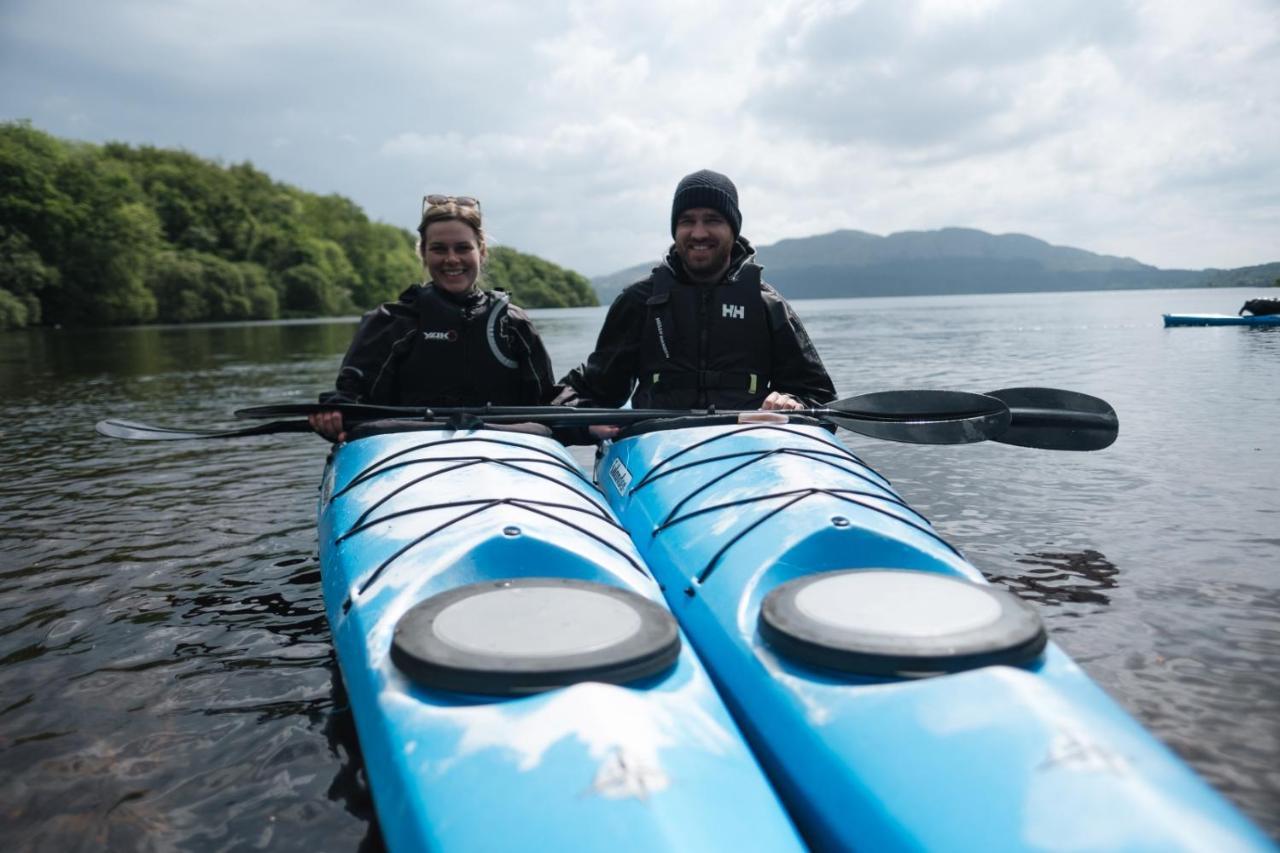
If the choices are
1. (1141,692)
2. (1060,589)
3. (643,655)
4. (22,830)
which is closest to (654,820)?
(643,655)

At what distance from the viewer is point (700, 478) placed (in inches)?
150

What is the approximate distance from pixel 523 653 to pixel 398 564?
909 millimetres

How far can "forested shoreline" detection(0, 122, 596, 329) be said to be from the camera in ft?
143

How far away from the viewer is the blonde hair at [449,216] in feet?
16.0

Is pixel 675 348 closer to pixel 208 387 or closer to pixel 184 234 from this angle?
pixel 208 387

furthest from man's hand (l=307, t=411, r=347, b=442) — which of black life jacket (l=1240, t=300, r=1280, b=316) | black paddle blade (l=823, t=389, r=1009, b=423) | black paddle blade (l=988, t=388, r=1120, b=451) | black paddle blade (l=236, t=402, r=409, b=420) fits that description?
→ black life jacket (l=1240, t=300, r=1280, b=316)

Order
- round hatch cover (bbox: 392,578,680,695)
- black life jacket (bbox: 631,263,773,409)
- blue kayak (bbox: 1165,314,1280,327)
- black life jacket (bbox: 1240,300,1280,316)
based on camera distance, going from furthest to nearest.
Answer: black life jacket (bbox: 1240,300,1280,316)
blue kayak (bbox: 1165,314,1280,327)
black life jacket (bbox: 631,263,773,409)
round hatch cover (bbox: 392,578,680,695)

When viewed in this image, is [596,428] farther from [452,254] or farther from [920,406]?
[920,406]

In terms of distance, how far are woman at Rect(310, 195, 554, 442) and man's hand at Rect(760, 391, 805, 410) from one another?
137 cm

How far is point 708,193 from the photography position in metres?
4.97

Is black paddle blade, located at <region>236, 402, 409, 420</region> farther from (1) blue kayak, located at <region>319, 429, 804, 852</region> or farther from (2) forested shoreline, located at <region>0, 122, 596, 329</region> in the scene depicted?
(2) forested shoreline, located at <region>0, 122, 596, 329</region>

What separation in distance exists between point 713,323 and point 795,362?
23.0 inches

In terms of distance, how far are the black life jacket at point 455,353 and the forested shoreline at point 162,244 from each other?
54.8 ft

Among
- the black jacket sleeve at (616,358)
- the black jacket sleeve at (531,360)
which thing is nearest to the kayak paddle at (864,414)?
the black jacket sleeve at (531,360)
